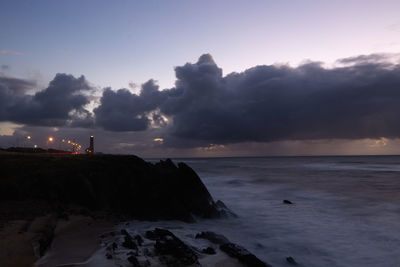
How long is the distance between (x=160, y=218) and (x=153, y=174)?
465 cm

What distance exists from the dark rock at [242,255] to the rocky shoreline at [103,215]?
0.12ft

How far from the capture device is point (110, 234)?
448 inches

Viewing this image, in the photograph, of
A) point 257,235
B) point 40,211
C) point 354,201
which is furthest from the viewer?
point 354,201

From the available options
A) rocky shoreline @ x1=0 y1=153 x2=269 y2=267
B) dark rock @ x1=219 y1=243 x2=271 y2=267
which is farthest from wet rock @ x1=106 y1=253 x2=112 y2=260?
dark rock @ x1=219 y1=243 x2=271 y2=267

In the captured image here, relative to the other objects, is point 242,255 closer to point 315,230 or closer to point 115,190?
point 315,230

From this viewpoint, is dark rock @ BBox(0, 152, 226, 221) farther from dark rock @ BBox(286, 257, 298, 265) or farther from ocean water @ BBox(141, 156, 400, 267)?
dark rock @ BBox(286, 257, 298, 265)

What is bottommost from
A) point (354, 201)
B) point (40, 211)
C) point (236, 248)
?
point (354, 201)

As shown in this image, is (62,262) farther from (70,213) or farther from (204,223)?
(204,223)

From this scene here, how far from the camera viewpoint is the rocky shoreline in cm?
877

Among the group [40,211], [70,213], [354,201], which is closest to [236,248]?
[70,213]

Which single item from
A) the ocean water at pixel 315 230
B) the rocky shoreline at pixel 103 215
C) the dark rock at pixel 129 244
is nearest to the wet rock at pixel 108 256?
the rocky shoreline at pixel 103 215

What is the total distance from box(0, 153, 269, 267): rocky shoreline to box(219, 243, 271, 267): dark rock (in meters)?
0.04

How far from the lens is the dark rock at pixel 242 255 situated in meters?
9.39

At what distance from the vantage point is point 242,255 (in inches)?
385
